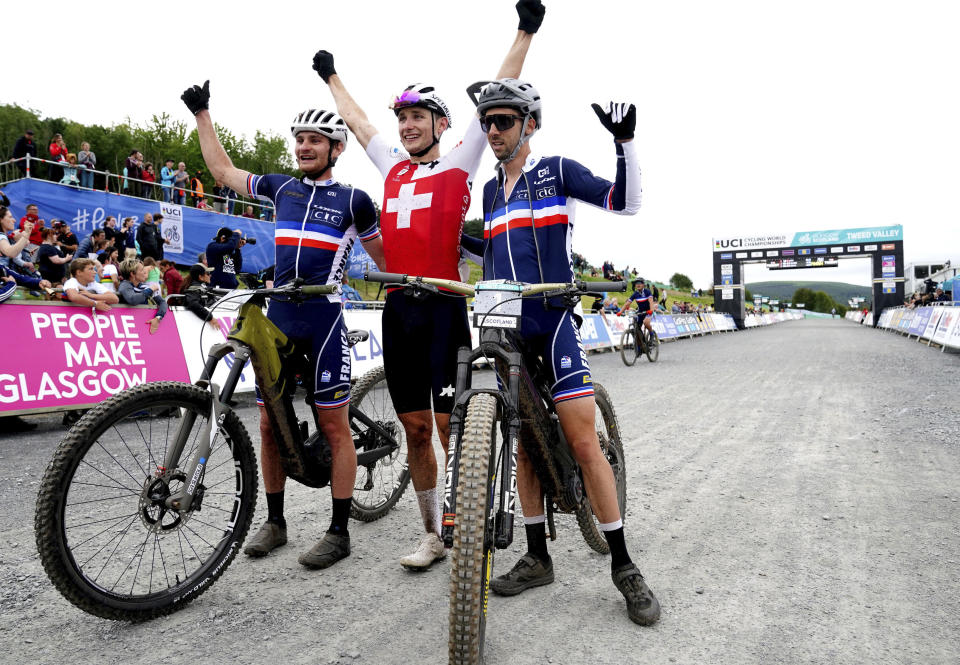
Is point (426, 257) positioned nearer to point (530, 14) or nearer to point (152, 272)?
point (530, 14)

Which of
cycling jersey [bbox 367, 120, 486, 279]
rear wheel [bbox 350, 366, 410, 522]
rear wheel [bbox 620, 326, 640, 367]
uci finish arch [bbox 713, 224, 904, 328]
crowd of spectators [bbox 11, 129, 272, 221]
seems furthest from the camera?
uci finish arch [bbox 713, 224, 904, 328]

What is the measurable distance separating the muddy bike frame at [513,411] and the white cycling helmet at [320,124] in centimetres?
115

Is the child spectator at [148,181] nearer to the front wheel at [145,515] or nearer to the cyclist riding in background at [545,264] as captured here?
the front wheel at [145,515]

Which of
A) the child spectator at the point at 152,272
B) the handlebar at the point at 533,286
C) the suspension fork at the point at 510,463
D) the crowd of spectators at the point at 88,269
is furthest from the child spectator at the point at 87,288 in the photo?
the suspension fork at the point at 510,463

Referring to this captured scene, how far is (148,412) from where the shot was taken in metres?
2.75

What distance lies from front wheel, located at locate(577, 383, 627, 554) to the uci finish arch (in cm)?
5239

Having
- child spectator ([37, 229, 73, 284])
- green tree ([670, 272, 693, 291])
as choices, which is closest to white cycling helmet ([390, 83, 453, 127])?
child spectator ([37, 229, 73, 284])

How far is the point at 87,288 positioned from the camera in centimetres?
796

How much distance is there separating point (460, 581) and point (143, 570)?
6.48 feet

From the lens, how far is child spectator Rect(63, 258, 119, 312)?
25.3 feet

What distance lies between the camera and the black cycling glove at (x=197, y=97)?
355 cm

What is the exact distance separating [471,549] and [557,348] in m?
1.06

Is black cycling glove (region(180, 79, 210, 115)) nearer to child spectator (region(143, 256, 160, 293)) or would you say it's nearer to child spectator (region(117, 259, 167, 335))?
child spectator (region(117, 259, 167, 335))

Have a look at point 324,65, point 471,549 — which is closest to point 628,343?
point 324,65
